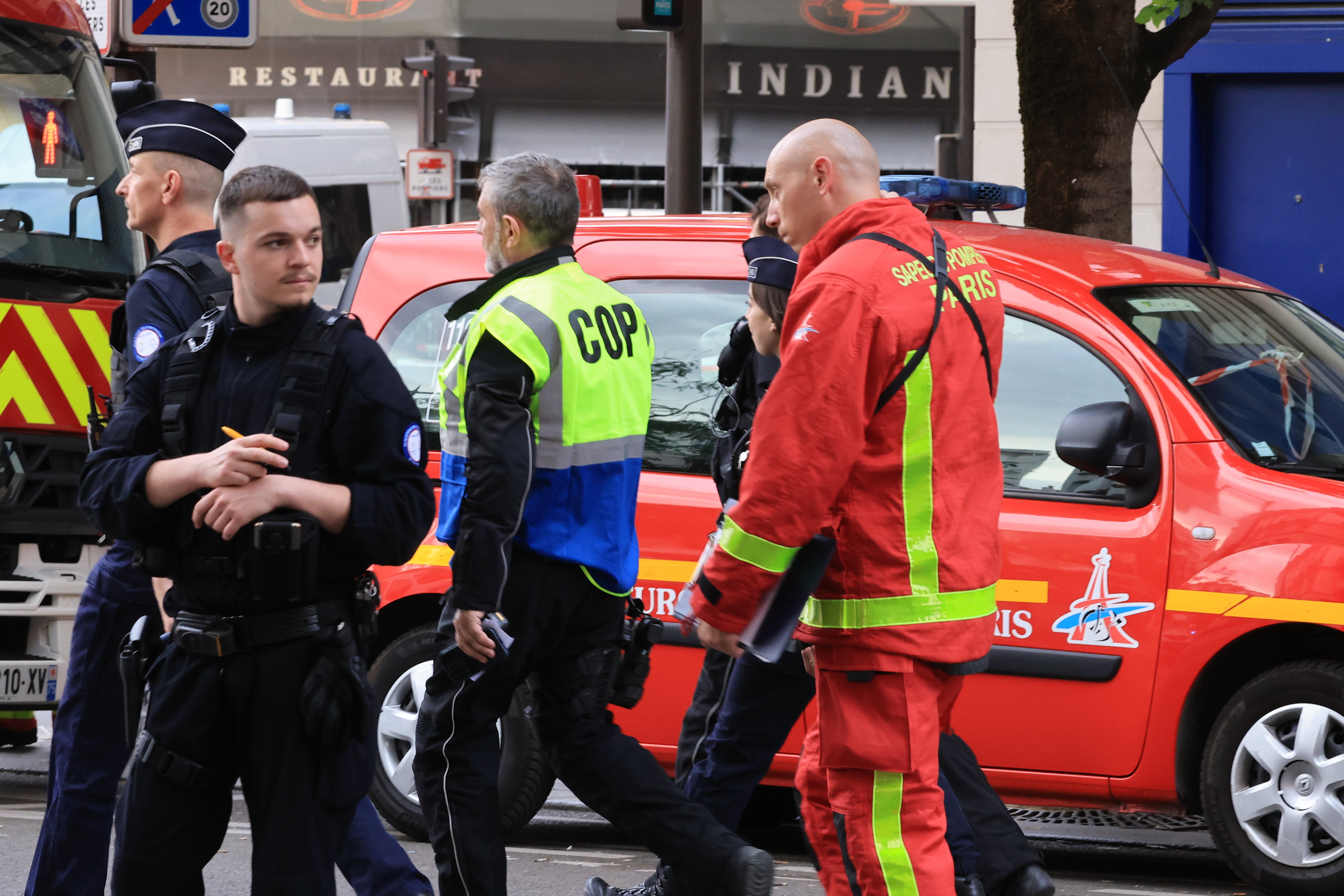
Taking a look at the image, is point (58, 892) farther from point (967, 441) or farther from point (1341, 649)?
point (1341, 649)

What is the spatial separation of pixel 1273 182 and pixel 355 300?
7.77 metres

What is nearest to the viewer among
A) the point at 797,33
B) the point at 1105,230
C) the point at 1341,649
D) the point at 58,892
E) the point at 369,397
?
the point at 369,397

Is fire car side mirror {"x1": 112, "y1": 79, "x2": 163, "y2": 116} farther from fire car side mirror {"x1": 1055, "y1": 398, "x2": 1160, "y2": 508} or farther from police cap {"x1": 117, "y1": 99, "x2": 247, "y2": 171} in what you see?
fire car side mirror {"x1": 1055, "y1": 398, "x2": 1160, "y2": 508}

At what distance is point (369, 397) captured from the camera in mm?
3469

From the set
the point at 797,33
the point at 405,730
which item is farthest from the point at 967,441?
the point at 797,33

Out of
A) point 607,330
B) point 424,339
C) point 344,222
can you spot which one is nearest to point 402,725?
point 424,339

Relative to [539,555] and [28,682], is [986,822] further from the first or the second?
[28,682]

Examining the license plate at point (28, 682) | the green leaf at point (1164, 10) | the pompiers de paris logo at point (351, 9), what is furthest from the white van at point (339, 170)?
the license plate at point (28, 682)

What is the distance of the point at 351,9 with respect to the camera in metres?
20.0

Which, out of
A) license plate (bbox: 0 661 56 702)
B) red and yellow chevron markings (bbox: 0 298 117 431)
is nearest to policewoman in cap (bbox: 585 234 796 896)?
license plate (bbox: 0 661 56 702)

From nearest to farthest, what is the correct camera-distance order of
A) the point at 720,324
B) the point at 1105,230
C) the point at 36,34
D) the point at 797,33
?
1. the point at 720,324
2. the point at 36,34
3. the point at 1105,230
4. the point at 797,33

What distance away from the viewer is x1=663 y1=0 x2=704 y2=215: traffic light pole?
9.32 meters

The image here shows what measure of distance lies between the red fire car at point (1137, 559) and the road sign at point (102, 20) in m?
5.18

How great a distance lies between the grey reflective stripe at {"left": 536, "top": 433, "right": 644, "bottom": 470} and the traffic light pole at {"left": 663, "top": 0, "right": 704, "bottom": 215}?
5.03 m
